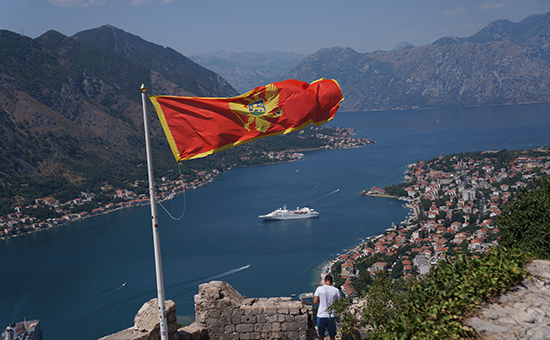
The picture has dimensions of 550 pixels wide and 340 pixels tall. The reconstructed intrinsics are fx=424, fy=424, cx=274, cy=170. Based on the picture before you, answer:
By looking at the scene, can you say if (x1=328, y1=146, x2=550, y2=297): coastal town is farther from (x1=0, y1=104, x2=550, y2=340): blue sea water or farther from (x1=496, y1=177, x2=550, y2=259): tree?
(x1=496, y1=177, x2=550, y2=259): tree

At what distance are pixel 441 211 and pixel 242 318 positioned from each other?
40.3 m

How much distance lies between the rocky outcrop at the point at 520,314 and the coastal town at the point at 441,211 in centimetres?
924

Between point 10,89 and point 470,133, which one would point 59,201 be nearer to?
point 10,89

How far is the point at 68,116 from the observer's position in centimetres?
7938

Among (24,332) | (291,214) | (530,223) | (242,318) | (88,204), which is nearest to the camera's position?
(242,318)

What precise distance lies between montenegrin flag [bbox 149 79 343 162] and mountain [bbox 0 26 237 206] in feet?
186

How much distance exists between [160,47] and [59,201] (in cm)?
12249

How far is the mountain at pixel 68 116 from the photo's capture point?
6016cm

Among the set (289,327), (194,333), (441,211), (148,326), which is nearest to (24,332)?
(194,333)

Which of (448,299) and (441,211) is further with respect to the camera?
(441,211)

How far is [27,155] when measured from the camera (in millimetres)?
60000

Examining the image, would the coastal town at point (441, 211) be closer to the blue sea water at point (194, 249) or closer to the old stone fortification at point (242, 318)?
the blue sea water at point (194, 249)

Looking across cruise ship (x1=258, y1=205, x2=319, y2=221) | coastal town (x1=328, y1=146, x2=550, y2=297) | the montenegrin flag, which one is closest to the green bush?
the montenegrin flag

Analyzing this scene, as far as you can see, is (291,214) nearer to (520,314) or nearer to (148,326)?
(148,326)
